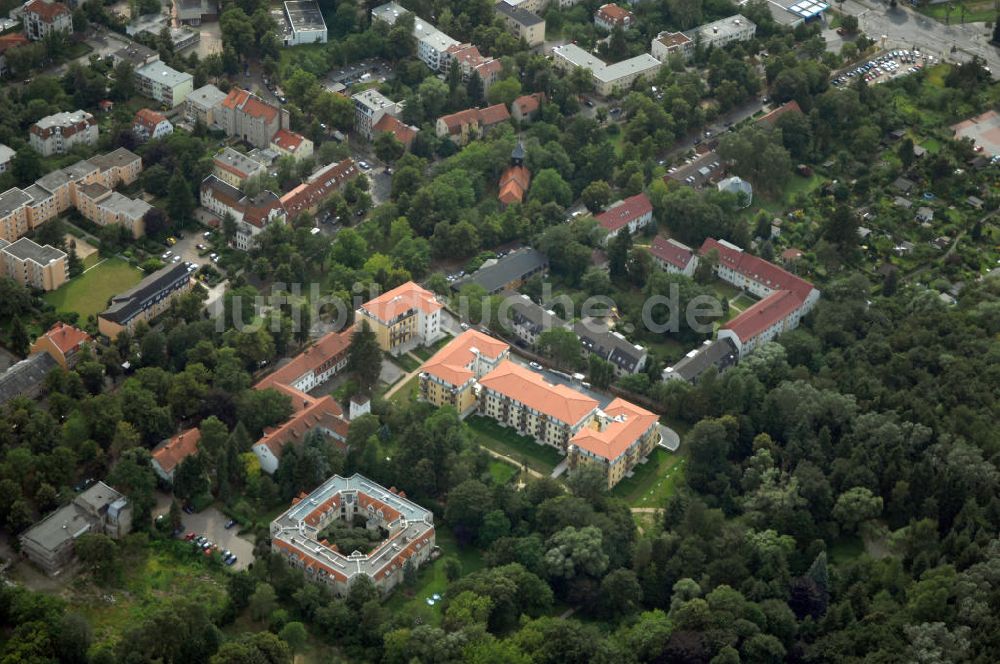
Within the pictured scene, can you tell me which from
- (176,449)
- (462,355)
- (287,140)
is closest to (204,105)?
(287,140)

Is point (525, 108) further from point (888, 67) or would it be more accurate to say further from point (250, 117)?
point (888, 67)

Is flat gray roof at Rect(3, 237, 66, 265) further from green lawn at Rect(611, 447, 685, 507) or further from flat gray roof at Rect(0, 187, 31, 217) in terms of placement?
green lawn at Rect(611, 447, 685, 507)

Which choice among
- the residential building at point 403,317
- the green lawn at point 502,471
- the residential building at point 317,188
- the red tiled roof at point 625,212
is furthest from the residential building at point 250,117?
the green lawn at point 502,471

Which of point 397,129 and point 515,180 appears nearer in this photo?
point 515,180

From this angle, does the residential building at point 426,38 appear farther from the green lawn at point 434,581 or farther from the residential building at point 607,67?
the green lawn at point 434,581

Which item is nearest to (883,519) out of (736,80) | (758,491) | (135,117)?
(758,491)
